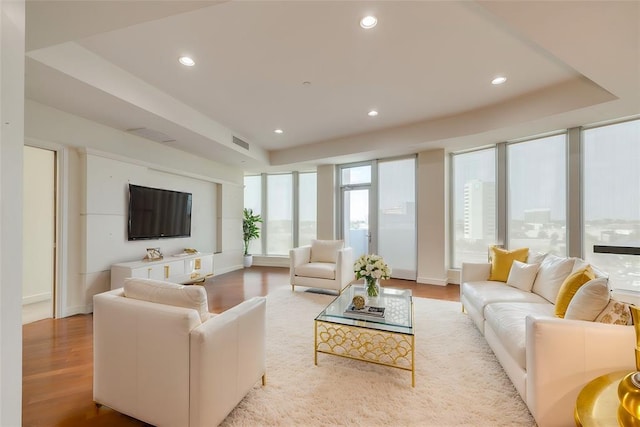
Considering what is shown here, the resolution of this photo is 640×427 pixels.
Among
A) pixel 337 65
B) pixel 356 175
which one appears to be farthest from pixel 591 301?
pixel 356 175

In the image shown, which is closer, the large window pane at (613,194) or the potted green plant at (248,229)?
the large window pane at (613,194)

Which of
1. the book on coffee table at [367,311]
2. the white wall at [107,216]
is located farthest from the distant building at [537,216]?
the white wall at [107,216]

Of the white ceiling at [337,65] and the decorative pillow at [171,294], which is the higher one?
the white ceiling at [337,65]

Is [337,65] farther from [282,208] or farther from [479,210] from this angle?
[282,208]

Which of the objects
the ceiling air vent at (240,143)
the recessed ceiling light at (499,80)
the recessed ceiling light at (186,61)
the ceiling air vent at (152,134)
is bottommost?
the ceiling air vent at (152,134)

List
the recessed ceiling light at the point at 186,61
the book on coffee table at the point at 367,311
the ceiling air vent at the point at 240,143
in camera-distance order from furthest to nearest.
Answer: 1. the ceiling air vent at the point at 240,143
2. the recessed ceiling light at the point at 186,61
3. the book on coffee table at the point at 367,311

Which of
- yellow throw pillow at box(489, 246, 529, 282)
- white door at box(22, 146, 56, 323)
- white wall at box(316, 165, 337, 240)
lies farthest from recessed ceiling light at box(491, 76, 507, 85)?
white door at box(22, 146, 56, 323)

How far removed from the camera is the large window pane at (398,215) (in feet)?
18.4

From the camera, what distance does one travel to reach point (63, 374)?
218 centimetres

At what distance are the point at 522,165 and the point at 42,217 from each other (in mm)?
7725

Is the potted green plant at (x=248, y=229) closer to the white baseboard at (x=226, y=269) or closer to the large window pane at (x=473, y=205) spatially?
the white baseboard at (x=226, y=269)

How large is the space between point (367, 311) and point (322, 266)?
2020mm

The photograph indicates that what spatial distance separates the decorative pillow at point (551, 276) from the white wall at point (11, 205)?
3.72m

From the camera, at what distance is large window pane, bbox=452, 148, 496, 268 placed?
489cm
